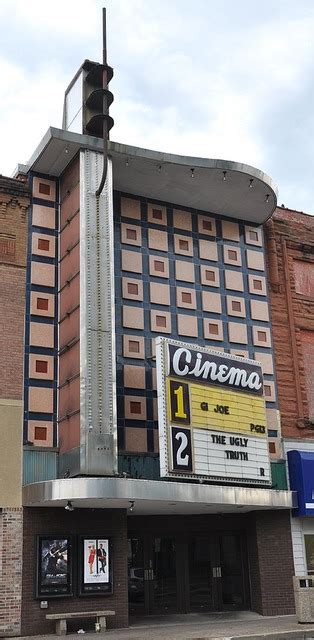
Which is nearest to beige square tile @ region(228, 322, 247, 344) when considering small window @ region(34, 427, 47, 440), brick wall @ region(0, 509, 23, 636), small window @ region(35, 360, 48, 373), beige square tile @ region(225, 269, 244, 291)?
beige square tile @ region(225, 269, 244, 291)

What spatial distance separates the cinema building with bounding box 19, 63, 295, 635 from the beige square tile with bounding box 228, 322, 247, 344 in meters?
0.06

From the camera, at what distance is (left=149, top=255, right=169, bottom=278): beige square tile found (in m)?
24.2

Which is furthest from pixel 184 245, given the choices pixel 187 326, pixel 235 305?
pixel 187 326

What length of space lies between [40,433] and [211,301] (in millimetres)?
7702

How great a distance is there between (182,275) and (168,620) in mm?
10507

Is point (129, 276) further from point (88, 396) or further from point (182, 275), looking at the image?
point (88, 396)

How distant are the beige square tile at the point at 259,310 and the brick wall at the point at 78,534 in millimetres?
8673

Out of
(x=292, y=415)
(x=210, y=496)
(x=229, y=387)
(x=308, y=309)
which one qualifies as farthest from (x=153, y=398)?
(x=308, y=309)

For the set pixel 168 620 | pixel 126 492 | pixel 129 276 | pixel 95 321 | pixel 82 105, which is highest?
pixel 82 105

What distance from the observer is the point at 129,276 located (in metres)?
23.6

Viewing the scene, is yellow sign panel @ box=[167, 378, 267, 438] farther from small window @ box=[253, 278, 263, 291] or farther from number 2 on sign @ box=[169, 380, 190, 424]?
small window @ box=[253, 278, 263, 291]

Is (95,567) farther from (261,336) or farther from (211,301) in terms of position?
(261,336)

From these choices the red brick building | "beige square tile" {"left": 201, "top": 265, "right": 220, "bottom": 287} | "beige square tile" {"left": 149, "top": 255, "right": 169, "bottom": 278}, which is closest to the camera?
the red brick building

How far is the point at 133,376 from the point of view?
73.6ft
